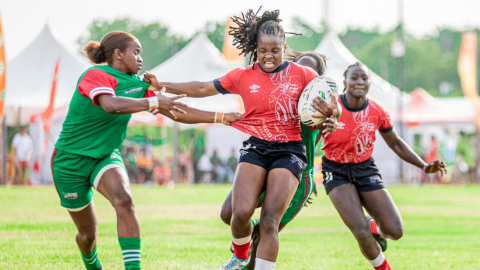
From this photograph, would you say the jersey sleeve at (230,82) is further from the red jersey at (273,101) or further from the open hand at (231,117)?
the open hand at (231,117)

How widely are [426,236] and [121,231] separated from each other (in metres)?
7.29

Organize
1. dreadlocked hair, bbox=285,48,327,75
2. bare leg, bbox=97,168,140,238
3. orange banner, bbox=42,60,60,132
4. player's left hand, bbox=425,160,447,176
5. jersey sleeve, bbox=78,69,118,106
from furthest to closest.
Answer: orange banner, bbox=42,60,60,132 → dreadlocked hair, bbox=285,48,327,75 → player's left hand, bbox=425,160,447,176 → jersey sleeve, bbox=78,69,118,106 → bare leg, bbox=97,168,140,238

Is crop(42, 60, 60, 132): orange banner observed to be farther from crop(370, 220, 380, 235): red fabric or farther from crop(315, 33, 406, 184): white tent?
crop(370, 220, 380, 235): red fabric

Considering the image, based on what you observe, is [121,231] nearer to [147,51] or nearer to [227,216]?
[227,216]

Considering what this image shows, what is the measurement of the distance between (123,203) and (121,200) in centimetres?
3

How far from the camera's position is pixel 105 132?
5879 mm

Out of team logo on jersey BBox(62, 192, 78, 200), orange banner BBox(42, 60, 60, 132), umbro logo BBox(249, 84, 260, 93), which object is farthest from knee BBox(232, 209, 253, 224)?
orange banner BBox(42, 60, 60, 132)

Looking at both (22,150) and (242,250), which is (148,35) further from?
(242,250)

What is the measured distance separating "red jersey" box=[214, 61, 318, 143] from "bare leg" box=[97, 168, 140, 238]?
1247 mm

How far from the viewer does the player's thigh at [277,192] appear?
5.57 meters

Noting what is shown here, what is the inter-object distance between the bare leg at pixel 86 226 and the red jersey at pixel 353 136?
2.73m

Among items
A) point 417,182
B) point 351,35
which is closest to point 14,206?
point 417,182

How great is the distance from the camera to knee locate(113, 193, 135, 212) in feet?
17.9

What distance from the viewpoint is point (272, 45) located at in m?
5.91
